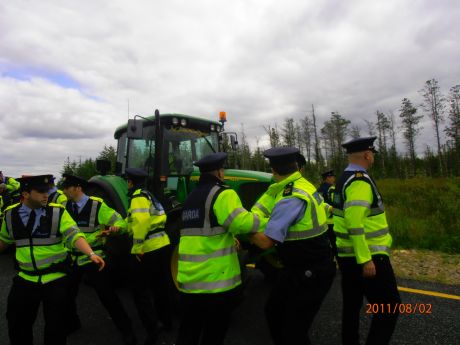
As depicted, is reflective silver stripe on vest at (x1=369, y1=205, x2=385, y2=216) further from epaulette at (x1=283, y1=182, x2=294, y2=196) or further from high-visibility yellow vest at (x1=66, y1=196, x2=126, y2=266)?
high-visibility yellow vest at (x1=66, y1=196, x2=126, y2=266)

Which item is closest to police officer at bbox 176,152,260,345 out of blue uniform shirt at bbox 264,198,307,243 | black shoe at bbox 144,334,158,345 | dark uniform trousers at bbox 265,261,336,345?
blue uniform shirt at bbox 264,198,307,243

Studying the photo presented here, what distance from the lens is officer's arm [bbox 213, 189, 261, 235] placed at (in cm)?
231

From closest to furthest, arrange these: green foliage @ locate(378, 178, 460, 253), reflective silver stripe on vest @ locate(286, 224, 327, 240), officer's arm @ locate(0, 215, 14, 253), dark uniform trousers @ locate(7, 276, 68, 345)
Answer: reflective silver stripe on vest @ locate(286, 224, 327, 240) → dark uniform trousers @ locate(7, 276, 68, 345) → officer's arm @ locate(0, 215, 14, 253) → green foliage @ locate(378, 178, 460, 253)

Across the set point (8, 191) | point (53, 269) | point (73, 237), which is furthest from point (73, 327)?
point (8, 191)

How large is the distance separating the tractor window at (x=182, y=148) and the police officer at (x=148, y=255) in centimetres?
132

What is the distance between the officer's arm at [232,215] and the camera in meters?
2.31

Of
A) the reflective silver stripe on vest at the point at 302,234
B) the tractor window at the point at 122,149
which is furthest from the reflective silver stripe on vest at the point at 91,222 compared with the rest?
the reflective silver stripe on vest at the point at 302,234

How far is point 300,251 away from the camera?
2451 millimetres

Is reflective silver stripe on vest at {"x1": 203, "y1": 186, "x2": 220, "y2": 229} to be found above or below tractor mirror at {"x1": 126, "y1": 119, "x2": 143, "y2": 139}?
below

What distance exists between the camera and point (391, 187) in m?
19.3

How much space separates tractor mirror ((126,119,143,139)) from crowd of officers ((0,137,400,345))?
1.84m

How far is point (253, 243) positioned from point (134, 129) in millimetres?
2773

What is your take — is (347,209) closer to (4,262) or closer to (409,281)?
(409,281)

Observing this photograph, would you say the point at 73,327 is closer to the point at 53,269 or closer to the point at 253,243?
the point at 53,269
